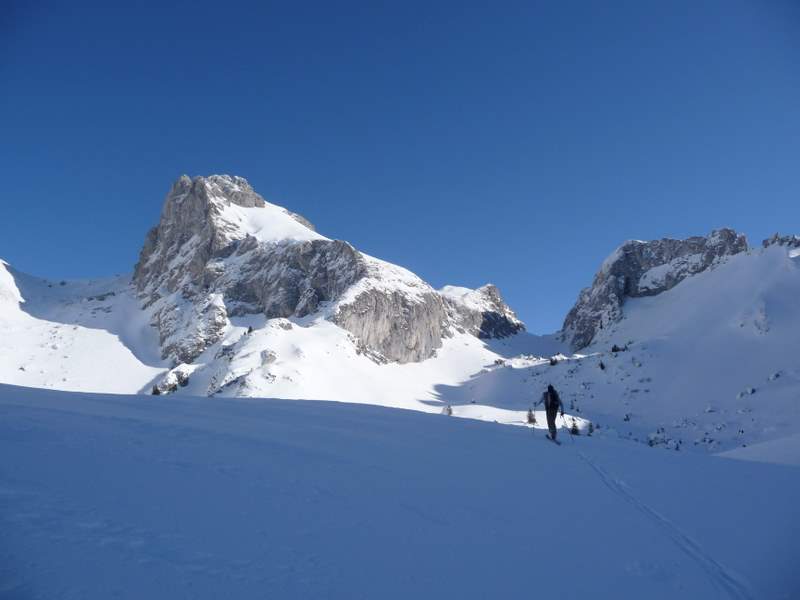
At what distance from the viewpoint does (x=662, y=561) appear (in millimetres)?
4535

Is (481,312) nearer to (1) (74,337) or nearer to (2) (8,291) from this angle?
(1) (74,337)

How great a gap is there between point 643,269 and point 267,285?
6164cm

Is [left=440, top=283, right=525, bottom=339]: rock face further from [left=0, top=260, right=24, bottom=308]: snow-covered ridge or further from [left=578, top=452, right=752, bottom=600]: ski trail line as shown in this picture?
[left=578, top=452, right=752, bottom=600]: ski trail line

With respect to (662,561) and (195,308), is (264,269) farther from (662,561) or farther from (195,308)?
(662,561)

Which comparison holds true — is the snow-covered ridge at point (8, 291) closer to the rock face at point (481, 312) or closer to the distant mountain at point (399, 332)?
the distant mountain at point (399, 332)

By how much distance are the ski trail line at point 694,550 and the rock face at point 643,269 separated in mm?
65818

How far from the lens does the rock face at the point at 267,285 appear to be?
237 feet

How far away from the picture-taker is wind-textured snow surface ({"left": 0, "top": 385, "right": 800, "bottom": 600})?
10.7ft

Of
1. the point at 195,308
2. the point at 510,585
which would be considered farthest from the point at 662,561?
the point at 195,308

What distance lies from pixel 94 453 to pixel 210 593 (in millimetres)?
3146

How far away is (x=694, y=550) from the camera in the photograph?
484 centimetres

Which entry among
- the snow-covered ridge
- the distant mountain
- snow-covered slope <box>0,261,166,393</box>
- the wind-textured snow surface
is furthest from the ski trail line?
the snow-covered ridge

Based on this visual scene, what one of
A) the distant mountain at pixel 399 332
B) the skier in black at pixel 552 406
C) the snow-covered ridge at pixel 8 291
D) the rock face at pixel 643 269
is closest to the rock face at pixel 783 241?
the distant mountain at pixel 399 332

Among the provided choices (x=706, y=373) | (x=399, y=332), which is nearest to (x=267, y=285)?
(x=399, y=332)
